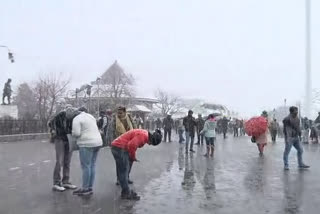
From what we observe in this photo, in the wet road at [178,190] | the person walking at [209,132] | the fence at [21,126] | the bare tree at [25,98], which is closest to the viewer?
the wet road at [178,190]

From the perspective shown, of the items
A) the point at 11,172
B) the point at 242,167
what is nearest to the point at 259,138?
the point at 242,167

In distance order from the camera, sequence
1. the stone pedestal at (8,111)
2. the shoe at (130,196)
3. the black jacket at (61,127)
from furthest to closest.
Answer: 1. the stone pedestal at (8,111)
2. the black jacket at (61,127)
3. the shoe at (130,196)

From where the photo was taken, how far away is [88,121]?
30.3 feet

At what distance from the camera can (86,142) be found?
29.9ft

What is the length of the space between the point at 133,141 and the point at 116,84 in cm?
6651

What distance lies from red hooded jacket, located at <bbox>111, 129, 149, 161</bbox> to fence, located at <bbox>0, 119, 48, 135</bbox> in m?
23.5

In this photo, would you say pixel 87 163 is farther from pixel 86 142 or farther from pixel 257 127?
pixel 257 127

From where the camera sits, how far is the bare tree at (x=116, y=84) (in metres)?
72.3

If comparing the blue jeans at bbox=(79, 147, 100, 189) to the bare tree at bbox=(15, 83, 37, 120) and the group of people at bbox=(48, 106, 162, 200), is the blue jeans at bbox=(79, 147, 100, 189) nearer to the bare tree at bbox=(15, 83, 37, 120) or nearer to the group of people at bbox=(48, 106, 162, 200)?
the group of people at bbox=(48, 106, 162, 200)

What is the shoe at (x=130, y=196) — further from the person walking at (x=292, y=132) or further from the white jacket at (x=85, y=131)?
the person walking at (x=292, y=132)

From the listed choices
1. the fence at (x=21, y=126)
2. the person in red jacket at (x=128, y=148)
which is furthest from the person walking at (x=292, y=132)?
the fence at (x=21, y=126)

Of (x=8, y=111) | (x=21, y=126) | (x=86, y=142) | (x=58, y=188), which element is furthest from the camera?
(x=8, y=111)

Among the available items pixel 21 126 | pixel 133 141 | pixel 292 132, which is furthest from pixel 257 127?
pixel 21 126

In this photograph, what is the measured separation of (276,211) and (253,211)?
1.18ft
